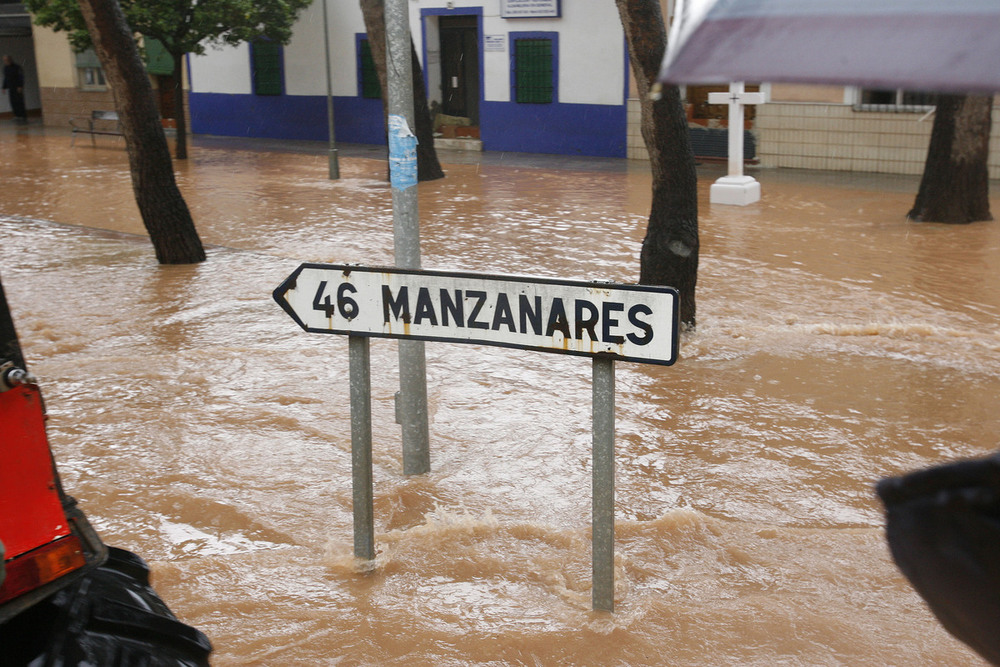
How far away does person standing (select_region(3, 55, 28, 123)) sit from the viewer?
28.9 meters

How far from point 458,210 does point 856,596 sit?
1036cm

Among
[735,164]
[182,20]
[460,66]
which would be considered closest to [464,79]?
[460,66]

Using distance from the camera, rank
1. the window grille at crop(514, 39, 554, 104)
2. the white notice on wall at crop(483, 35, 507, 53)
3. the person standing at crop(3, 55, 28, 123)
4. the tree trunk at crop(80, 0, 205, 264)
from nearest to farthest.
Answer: the tree trunk at crop(80, 0, 205, 264), the window grille at crop(514, 39, 554, 104), the white notice on wall at crop(483, 35, 507, 53), the person standing at crop(3, 55, 28, 123)

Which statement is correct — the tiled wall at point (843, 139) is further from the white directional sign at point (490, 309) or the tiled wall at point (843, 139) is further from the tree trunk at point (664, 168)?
the white directional sign at point (490, 309)

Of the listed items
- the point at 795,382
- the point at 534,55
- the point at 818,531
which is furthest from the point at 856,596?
the point at 534,55

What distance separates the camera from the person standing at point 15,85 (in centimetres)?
2888

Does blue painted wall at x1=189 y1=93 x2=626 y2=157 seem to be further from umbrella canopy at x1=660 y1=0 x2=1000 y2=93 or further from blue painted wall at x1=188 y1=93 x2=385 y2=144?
umbrella canopy at x1=660 y1=0 x2=1000 y2=93

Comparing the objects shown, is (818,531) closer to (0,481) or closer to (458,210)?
(0,481)

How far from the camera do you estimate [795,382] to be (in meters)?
6.68

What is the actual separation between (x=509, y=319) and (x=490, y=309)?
3.0 inches

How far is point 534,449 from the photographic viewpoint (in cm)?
562

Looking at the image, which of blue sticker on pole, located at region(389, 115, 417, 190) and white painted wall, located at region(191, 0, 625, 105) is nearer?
blue sticker on pole, located at region(389, 115, 417, 190)

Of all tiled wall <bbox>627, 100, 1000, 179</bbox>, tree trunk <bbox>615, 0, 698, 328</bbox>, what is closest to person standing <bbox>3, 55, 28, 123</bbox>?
tiled wall <bbox>627, 100, 1000, 179</bbox>

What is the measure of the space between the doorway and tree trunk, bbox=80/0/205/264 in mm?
11610
